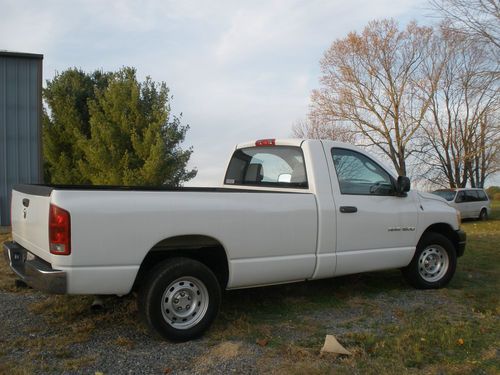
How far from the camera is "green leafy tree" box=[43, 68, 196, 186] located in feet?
70.7

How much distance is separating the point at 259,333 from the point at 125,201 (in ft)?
5.79

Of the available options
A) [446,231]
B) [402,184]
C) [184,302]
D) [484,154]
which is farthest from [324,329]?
[484,154]

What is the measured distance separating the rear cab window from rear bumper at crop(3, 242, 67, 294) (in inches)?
106

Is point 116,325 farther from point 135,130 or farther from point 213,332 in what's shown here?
point 135,130

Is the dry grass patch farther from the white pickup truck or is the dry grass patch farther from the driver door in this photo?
the driver door

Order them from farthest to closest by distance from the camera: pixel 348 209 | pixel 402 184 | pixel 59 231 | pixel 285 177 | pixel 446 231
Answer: pixel 446 231, pixel 402 184, pixel 285 177, pixel 348 209, pixel 59 231

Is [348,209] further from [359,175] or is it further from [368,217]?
[359,175]

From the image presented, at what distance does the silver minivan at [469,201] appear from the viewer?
2283cm

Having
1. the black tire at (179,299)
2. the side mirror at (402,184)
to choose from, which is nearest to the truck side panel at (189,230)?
the black tire at (179,299)

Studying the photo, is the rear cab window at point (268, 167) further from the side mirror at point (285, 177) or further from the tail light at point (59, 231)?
the tail light at point (59, 231)

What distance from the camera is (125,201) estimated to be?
4.04 m

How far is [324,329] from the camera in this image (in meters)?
4.83

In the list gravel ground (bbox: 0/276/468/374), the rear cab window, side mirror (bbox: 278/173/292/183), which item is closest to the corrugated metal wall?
gravel ground (bbox: 0/276/468/374)

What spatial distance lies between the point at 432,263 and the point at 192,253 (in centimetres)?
345
